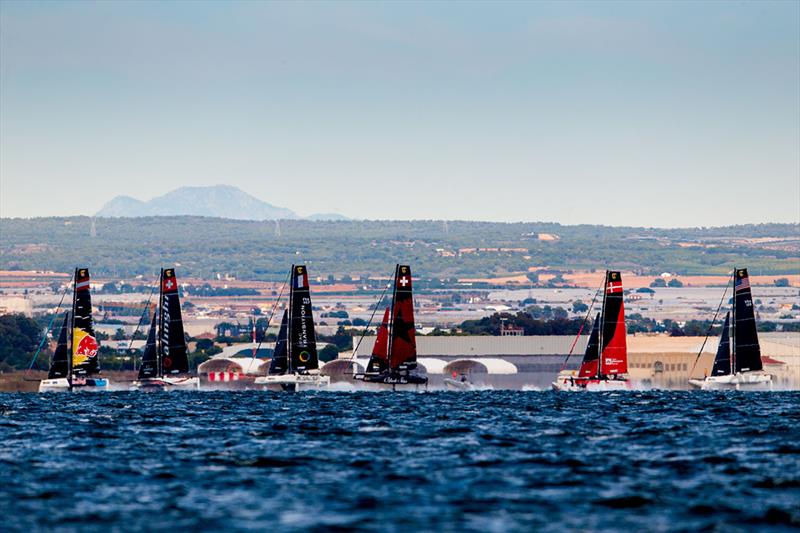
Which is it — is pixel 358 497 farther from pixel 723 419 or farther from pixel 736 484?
pixel 723 419

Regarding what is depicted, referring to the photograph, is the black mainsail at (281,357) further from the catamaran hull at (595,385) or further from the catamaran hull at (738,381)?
the catamaran hull at (738,381)

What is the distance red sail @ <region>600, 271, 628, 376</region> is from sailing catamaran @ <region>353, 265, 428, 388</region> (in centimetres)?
1991

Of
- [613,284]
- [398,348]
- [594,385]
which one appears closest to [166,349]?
[398,348]

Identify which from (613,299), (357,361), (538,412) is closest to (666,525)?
(538,412)

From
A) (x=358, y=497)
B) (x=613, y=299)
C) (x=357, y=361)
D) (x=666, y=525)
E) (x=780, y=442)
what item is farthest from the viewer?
(x=357, y=361)

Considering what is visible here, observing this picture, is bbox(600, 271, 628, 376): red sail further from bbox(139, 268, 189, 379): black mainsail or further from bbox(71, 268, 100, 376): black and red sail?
bbox(71, 268, 100, 376): black and red sail

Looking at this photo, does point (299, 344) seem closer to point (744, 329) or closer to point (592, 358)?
point (592, 358)

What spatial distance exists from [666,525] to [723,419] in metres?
37.9

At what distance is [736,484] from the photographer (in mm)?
41781

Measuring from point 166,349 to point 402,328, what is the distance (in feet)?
72.9

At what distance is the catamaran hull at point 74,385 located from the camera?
439ft

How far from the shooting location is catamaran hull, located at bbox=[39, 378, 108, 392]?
439 feet

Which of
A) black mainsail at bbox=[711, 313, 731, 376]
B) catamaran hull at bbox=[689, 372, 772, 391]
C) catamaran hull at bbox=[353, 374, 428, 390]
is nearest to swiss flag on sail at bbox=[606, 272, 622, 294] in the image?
black mainsail at bbox=[711, 313, 731, 376]

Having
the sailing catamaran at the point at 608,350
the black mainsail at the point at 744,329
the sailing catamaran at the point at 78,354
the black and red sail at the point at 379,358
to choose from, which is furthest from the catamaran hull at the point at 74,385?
the black mainsail at the point at 744,329
